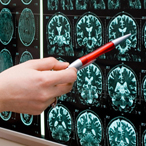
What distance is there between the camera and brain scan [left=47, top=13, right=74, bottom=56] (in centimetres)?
105

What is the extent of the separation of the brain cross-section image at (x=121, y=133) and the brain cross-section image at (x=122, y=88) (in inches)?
1.6

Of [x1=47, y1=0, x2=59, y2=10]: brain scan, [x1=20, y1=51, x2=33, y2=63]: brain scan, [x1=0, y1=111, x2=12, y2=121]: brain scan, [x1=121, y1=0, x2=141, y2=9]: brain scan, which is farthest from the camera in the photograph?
[x1=0, y1=111, x2=12, y2=121]: brain scan

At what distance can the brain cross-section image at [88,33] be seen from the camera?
3.19 ft

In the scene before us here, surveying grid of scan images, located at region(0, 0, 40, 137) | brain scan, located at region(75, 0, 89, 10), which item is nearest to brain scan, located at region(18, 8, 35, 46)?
grid of scan images, located at region(0, 0, 40, 137)

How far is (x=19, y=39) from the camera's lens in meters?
1.23

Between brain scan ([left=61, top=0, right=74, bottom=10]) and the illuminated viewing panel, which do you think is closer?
the illuminated viewing panel

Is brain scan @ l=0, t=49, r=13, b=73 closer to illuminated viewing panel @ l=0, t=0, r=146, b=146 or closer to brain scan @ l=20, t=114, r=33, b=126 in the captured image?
illuminated viewing panel @ l=0, t=0, r=146, b=146

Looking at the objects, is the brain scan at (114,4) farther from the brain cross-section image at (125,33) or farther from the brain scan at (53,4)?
the brain scan at (53,4)

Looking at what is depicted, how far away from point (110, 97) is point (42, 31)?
14.1 inches

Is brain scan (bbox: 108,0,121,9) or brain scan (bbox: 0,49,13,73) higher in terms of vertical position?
brain scan (bbox: 108,0,121,9)

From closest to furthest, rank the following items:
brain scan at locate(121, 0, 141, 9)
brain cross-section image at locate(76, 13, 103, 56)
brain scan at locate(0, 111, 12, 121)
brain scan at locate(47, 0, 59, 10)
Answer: brain scan at locate(121, 0, 141, 9), brain cross-section image at locate(76, 13, 103, 56), brain scan at locate(47, 0, 59, 10), brain scan at locate(0, 111, 12, 121)

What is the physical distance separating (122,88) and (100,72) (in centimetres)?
9

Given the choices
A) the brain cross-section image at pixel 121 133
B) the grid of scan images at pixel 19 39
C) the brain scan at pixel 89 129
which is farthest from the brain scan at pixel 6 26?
the brain cross-section image at pixel 121 133

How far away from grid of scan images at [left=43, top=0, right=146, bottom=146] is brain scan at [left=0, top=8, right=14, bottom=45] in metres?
0.20
